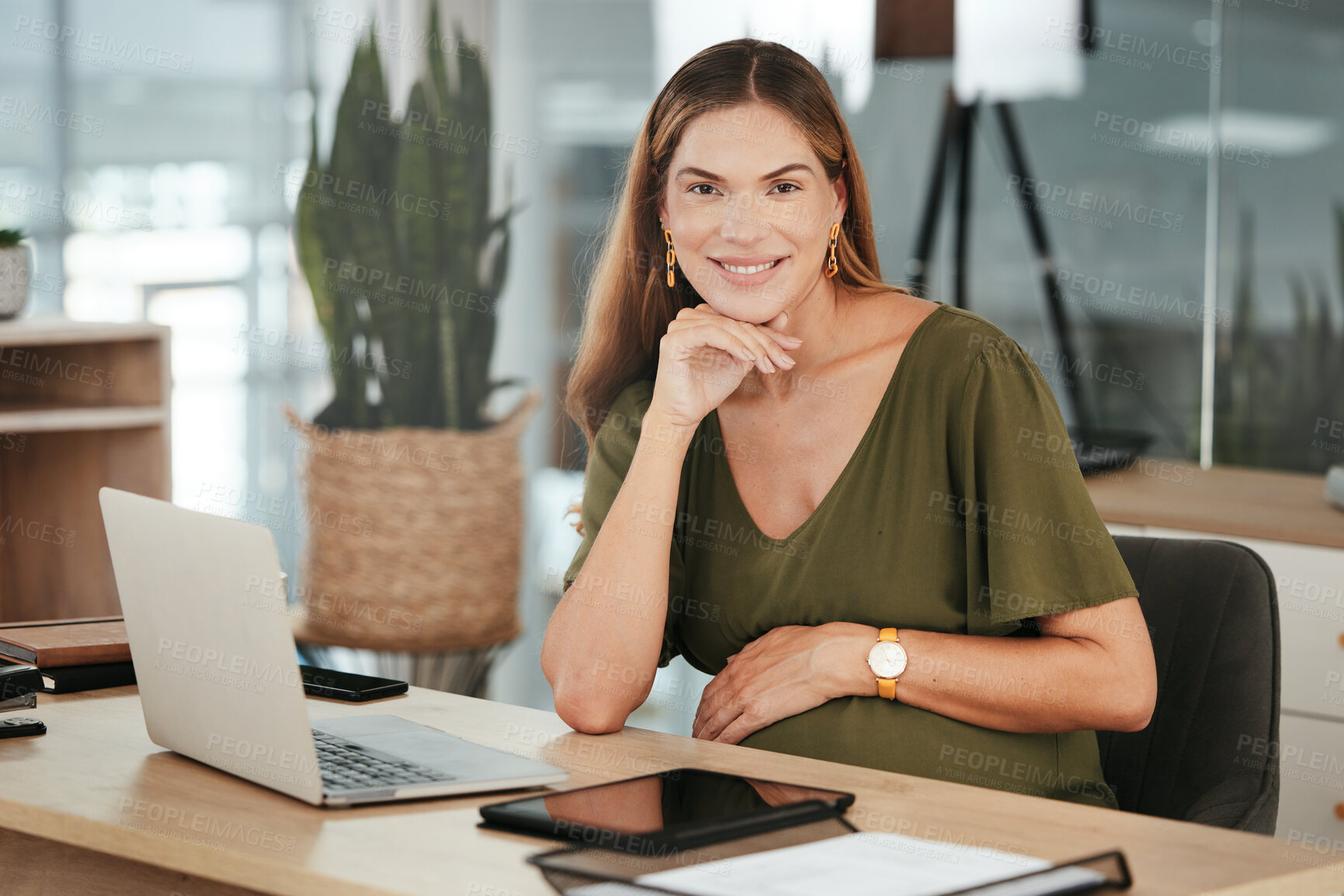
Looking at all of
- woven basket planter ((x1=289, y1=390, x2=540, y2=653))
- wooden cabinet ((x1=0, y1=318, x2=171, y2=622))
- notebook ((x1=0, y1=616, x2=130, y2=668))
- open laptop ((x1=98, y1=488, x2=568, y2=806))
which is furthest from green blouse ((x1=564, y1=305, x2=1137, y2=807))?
woven basket planter ((x1=289, y1=390, x2=540, y2=653))

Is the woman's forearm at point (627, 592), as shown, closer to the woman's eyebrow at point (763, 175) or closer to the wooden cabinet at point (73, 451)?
the woman's eyebrow at point (763, 175)

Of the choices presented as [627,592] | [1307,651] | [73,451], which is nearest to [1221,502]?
[1307,651]

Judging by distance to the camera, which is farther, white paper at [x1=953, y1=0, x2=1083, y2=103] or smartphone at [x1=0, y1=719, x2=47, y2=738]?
white paper at [x1=953, y1=0, x2=1083, y2=103]

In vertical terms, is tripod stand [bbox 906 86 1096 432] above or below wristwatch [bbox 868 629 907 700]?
above

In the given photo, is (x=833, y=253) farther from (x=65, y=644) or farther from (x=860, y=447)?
(x=65, y=644)

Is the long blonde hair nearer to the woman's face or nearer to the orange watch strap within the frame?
the woman's face

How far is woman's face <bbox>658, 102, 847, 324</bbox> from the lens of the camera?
5.28 feet

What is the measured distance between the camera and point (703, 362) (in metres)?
1.63

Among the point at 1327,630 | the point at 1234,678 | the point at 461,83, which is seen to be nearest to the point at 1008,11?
the point at 461,83

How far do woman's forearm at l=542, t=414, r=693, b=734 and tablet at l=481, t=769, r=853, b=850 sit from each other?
1.09 feet

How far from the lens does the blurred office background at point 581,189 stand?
3541 mm

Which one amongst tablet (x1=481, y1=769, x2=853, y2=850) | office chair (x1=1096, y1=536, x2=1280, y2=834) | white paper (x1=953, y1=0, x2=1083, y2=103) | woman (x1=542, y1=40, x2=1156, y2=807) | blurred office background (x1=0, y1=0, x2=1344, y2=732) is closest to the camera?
tablet (x1=481, y1=769, x2=853, y2=850)

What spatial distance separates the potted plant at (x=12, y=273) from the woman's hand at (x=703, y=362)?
156 cm

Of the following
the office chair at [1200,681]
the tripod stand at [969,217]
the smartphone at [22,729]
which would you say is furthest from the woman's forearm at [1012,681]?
the tripod stand at [969,217]
